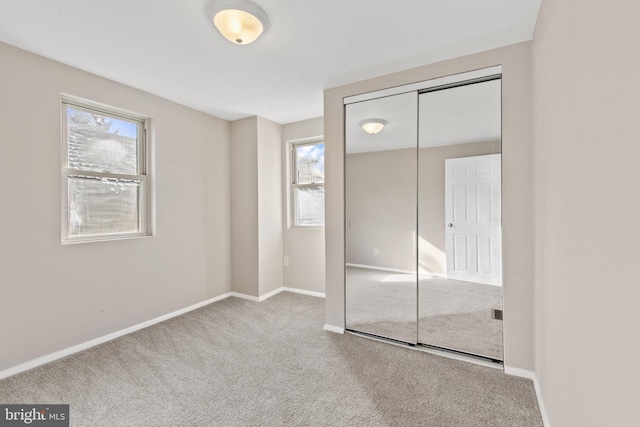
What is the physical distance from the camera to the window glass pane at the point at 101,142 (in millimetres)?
2543

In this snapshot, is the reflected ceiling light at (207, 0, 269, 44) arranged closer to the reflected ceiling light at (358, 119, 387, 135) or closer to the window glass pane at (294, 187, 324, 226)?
the reflected ceiling light at (358, 119, 387, 135)

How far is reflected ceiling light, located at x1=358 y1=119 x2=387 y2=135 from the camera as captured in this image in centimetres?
272

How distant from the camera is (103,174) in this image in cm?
272

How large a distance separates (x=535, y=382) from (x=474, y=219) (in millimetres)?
1197

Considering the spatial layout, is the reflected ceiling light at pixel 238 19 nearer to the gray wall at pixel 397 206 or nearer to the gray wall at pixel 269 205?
the gray wall at pixel 397 206

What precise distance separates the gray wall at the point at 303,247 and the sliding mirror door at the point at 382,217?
1084 mm

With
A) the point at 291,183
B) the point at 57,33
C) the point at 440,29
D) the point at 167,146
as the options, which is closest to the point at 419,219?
the point at 440,29

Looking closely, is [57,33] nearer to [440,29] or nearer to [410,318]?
[440,29]

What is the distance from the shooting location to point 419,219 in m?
2.56

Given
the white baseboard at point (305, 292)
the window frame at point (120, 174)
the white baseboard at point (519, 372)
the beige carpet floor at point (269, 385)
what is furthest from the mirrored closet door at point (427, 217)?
the window frame at point (120, 174)

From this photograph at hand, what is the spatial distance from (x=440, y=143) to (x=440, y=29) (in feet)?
2.83

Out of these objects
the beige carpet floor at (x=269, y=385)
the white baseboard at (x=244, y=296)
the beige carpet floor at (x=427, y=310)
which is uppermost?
the beige carpet floor at (x=427, y=310)

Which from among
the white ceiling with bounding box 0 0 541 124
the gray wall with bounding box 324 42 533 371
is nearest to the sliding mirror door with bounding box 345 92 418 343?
the white ceiling with bounding box 0 0 541 124

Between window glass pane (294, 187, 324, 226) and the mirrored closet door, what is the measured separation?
1.15m
